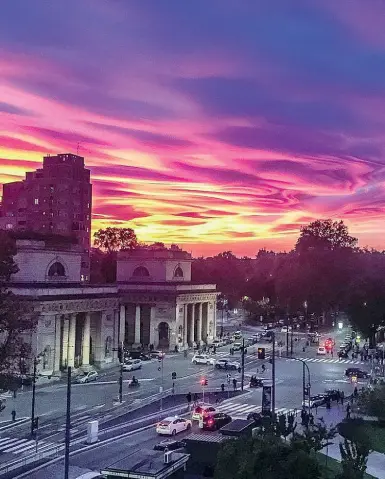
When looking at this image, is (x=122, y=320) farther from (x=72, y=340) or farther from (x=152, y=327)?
(x=72, y=340)

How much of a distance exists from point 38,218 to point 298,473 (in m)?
113

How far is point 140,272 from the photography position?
106 metres

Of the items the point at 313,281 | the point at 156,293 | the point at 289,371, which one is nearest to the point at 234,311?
the point at 313,281

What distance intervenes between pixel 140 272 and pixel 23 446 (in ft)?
210

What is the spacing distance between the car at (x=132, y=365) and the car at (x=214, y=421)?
28.4 metres

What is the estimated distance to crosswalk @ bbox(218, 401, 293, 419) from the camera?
5253 centimetres

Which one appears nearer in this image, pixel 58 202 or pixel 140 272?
pixel 140 272

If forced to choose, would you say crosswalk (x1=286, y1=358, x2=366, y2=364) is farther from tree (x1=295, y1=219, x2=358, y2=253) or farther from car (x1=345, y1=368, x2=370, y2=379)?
tree (x1=295, y1=219, x2=358, y2=253)

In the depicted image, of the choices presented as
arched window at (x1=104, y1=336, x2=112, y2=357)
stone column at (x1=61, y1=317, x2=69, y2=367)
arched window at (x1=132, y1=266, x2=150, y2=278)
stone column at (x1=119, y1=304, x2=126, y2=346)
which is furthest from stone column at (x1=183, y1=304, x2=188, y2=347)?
Answer: stone column at (x1=61, y1=317, x2=69, y2=367)

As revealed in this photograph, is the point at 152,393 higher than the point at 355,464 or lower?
lower

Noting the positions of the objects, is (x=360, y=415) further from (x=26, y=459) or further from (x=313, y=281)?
(x=313, y=281)

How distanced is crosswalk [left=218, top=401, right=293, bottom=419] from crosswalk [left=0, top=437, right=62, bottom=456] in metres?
15.5

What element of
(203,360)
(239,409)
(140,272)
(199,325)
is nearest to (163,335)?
(199,325)

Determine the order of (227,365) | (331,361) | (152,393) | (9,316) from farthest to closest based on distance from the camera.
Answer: (331,361)
(227,365)
(152,393)
(9,316)
